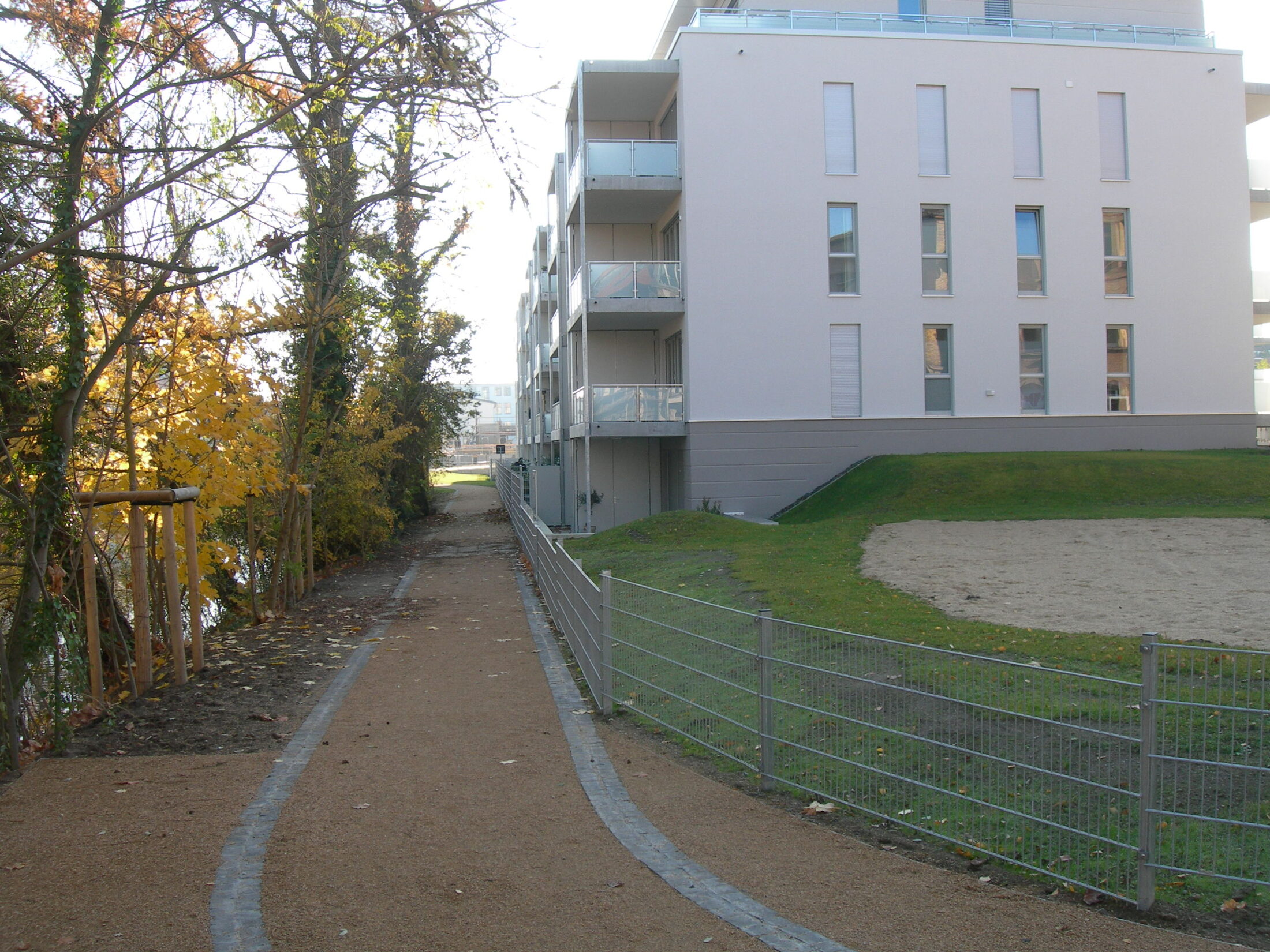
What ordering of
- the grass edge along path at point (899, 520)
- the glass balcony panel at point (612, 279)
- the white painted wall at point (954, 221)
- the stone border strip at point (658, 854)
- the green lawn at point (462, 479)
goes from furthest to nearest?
1. the green lawn at point (462, 479)
2. the glass balcony panel at point (612, 279)
3. the white painted wall at point (954, 221)
4. the grass edge along path at point (899, 520)
5. the stone border strip at point (658, 854)

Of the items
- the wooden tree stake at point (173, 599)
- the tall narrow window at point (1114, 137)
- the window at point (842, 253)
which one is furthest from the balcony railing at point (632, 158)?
the wooden tree stake at point (173, 599)

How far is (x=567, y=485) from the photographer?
1131 inches

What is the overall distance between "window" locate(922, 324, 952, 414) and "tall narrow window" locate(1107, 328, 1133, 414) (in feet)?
12.9

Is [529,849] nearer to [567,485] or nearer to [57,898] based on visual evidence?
[57,898]

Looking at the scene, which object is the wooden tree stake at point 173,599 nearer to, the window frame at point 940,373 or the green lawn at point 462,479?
the window frame at point 940,373

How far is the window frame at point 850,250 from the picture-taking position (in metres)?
23.7

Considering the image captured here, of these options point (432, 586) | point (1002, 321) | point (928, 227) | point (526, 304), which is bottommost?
point (432, 586)

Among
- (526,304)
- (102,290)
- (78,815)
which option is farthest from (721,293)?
(526,304)

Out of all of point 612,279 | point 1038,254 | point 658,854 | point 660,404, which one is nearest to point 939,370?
point 1038,254

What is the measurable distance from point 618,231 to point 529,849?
77.9 ft

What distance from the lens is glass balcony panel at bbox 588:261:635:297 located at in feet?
77.7

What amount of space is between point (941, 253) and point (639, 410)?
7.71m

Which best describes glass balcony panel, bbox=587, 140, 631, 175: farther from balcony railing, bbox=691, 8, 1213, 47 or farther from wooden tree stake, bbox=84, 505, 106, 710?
wooden tree stake, bbox=84, 505, 106, 710

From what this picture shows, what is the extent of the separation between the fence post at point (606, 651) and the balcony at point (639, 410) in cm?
1551
